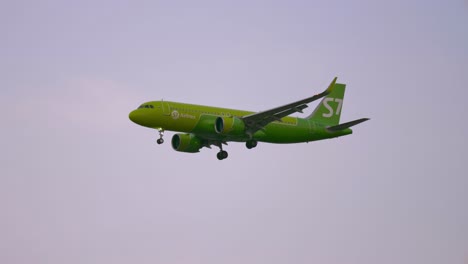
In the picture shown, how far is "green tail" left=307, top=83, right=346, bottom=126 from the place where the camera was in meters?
73.6

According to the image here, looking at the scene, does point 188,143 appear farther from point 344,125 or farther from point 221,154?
point 344,125

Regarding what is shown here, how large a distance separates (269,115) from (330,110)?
1112 centimetres

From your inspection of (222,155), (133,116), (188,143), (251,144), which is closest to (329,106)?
(251,144)

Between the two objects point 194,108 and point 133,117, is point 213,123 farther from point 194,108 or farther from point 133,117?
point 133,117

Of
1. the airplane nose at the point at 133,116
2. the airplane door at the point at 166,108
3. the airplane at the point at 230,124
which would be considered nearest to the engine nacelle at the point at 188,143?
the airplane at the point at 230,124

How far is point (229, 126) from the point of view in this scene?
6438 cm

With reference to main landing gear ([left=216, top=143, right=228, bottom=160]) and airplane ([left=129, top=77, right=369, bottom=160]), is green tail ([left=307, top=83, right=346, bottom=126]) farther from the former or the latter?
main landing gear ([left=216, top=143, right=228, bottom=160])

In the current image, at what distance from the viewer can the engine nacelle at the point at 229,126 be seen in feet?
211

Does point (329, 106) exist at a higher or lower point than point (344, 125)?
higher

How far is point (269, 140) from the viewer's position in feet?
225

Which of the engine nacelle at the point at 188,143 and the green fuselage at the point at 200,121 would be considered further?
the engine nacelle at the point at 188,143

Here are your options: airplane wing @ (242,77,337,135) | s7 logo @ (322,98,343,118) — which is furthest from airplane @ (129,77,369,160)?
s7 logo @ (322,98,343,118)

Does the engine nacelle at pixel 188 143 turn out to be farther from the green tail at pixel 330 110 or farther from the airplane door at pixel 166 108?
the green tail at pixel 330 110

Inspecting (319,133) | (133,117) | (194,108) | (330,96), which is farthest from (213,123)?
(330,96)
